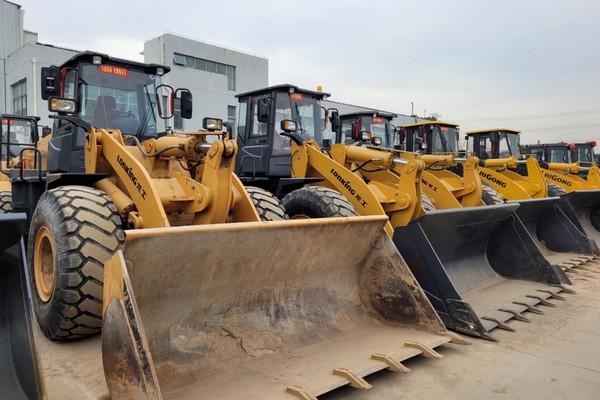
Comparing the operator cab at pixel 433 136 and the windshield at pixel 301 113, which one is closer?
the windshield at pixel 301 113

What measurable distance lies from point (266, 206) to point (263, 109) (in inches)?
91.2

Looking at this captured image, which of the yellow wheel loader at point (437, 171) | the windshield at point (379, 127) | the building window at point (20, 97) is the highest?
the building window at point (20, 97)

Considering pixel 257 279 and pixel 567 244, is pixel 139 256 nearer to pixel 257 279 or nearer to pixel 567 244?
pixel 257 279

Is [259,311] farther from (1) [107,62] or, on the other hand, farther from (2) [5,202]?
(2) [5,202]

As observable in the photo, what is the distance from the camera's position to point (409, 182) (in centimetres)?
579

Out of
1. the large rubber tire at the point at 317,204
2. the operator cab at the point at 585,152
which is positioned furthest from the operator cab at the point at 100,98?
the operator cab at the point at 585,152

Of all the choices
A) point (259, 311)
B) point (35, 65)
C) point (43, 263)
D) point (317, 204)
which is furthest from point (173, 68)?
point (259, 311)

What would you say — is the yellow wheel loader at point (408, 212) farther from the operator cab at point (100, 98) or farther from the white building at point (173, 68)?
the white building at point (173, 68)

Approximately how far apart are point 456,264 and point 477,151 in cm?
837

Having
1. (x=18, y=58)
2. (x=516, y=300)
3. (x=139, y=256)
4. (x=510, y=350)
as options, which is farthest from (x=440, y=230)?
(x=18, y=58)

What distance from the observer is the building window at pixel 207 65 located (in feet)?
90.0

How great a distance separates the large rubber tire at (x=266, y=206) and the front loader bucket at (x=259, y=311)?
1.08m

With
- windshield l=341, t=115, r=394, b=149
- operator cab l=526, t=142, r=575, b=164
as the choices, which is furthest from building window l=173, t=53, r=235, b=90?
windshield l=341, t=115, r=394, b=149

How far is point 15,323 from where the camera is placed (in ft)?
8.34
